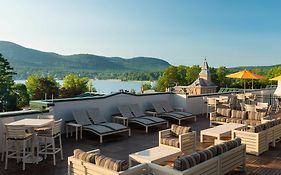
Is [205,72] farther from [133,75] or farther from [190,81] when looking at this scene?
[133,75]

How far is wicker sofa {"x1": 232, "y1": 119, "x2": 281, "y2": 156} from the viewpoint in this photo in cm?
677

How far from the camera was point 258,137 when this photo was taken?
6750mm

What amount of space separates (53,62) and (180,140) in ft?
259

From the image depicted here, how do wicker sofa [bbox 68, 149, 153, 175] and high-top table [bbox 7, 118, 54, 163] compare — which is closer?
wicker sofa [bbox 68, 149, 153, 175]

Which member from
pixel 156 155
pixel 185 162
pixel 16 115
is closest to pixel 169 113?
pixel 16 115

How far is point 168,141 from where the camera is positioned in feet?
20.2

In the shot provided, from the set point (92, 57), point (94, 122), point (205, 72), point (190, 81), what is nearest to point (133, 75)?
point (92, 57)

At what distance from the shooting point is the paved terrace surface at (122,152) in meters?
5.67

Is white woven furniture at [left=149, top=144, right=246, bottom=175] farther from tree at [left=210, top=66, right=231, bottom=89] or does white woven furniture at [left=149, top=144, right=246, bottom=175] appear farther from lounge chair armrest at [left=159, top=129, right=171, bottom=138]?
tree at [left=210, top=66, right=231, bottom=89]

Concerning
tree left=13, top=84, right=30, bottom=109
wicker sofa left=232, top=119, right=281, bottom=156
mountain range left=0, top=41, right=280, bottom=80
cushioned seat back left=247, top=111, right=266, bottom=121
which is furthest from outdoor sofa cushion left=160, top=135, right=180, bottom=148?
mountain range left=0, top=41, right=280, bottom=80

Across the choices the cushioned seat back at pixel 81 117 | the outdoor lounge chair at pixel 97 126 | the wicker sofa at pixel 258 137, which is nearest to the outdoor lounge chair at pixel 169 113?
the outdoor lounge chair at pixel 97 126

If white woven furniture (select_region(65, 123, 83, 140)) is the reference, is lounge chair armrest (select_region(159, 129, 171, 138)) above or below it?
above

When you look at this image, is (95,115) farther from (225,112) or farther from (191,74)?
(191,74)

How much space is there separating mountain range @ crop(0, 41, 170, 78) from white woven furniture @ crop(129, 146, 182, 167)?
59171mm
